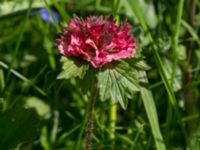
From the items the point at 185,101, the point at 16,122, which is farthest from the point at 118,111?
the point at 16,122

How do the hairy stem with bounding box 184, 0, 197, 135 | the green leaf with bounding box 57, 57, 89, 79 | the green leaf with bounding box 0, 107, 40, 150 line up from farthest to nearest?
the hairy stem with bounding box 184, 0, 197, 135
the green leaf with bounding box 0, 107, 40, 150
the green leaf with bounding box 57, 57, 89, 79

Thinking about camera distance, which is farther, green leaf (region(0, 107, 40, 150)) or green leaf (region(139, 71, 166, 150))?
green leaf (region(0, 107, 40, 150))

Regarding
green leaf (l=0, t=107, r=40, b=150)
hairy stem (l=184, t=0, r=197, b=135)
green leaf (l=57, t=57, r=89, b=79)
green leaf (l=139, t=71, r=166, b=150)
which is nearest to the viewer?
green leaf (l=57, t=57, r=89, b=79)

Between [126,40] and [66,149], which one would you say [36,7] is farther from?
[126,40]

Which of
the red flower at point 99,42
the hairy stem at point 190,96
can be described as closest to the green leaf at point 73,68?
the red flower at point 99,42

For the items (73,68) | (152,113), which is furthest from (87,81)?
(152,113)

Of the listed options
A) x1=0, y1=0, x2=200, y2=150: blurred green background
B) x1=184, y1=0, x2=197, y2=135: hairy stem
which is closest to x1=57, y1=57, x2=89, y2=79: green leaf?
x1=0, y1=0, x2=200, y2=150: blurred green background

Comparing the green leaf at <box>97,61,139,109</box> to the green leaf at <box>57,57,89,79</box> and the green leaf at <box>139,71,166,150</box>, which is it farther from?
the green leaf at <box>139,71,166,150</box>

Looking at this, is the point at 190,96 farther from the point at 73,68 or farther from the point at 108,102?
the point at 73,68
